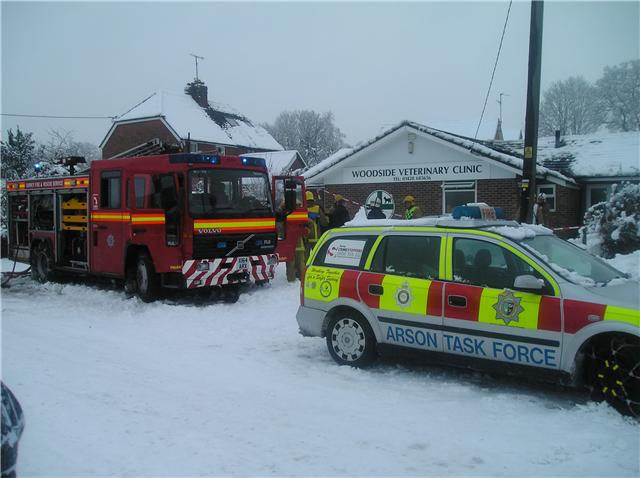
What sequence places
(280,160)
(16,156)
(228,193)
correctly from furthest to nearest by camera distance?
(280,160) → (16,156) → (228,193)

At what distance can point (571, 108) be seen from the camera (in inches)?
2507

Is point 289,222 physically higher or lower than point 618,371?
higher

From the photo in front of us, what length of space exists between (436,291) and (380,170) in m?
15.2

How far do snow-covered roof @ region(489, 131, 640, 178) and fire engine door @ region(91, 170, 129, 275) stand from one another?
545 inches

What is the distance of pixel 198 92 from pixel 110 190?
3436 centimetres

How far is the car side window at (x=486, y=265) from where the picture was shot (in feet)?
17.6

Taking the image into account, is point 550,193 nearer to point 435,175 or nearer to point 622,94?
point 435,175

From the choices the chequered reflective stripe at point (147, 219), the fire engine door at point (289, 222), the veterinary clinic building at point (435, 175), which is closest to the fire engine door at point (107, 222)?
the chequered reflective stripe at point (147, 219)

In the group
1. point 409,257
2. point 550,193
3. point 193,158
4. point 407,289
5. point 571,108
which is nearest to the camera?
point 407,289

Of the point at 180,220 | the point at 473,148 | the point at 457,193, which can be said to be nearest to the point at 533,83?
the point at 180,220

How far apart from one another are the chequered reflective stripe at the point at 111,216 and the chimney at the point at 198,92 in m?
33.7

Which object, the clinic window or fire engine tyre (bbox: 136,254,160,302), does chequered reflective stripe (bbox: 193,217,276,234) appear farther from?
the clinic window

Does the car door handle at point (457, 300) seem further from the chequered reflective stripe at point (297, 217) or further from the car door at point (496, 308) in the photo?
the chequered reflective stripe at point (297, 217)

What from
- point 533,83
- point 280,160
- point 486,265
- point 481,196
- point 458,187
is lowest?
point 486,265
